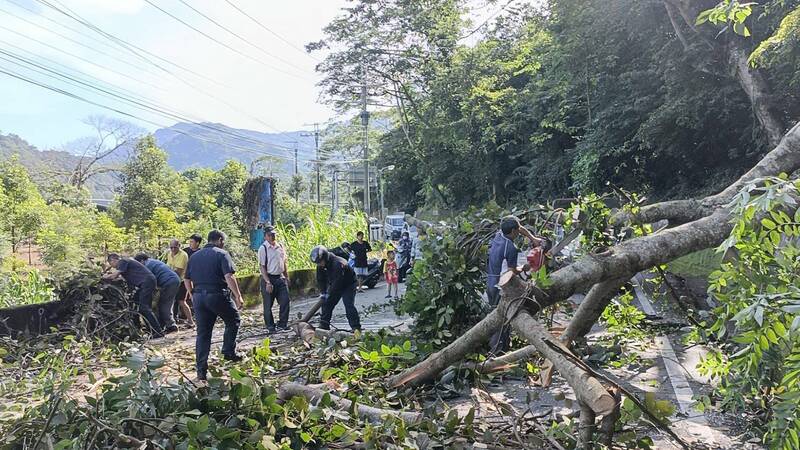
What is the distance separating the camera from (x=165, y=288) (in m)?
9.69

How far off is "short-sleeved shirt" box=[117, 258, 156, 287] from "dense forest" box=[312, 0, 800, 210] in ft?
26.6

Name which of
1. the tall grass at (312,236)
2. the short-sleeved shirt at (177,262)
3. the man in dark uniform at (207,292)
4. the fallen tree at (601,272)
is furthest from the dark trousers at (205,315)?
the tall grass at (312,236)

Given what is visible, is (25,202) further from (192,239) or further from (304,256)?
(192,239)

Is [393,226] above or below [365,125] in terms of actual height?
below

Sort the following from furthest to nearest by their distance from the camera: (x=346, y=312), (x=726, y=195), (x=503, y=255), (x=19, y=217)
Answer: (x=19, y=217) < (x=346, y=312) < (x=503, y=255) < (x=726, y=195)

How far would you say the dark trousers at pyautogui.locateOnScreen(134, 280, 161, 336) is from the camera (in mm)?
9281

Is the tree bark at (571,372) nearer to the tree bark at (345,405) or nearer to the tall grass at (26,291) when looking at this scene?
the tree bark at (345,405)

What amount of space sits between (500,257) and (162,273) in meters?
5.85

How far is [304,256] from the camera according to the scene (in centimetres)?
1841

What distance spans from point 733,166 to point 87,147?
34.1m

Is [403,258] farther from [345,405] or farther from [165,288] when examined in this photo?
[345,405]

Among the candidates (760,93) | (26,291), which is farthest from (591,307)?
→ (760,93)

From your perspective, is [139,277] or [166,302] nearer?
[139,277]

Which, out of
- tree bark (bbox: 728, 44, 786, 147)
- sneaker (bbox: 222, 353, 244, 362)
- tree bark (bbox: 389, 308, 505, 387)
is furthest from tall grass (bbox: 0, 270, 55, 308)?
tree bark (bbox: 728, 44, 786, 147)
